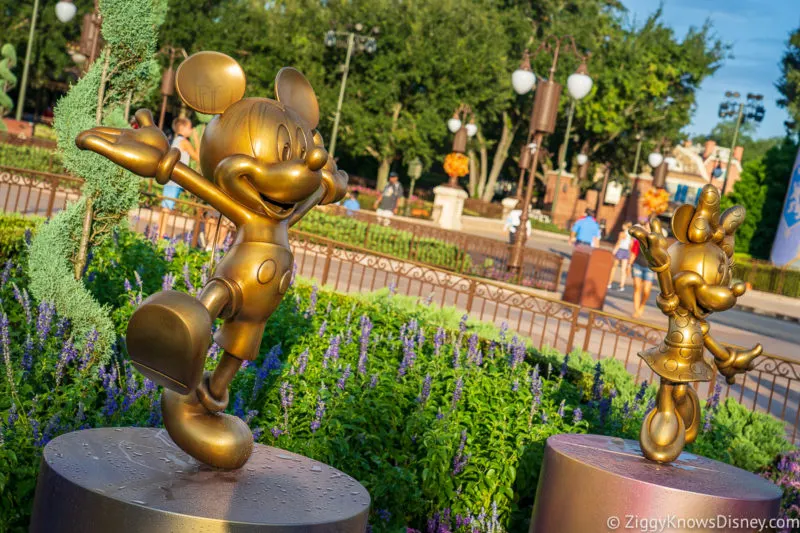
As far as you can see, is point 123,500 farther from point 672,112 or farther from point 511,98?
point 672,112

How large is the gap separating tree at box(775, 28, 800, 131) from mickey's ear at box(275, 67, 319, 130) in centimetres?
5904

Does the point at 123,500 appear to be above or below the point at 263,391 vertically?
above

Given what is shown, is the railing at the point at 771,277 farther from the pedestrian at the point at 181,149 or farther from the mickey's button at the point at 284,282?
the mickey's button at the point at 284,282

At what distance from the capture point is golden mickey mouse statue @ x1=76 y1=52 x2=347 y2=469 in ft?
A: 7.70

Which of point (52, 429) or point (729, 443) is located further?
point (729, 443)

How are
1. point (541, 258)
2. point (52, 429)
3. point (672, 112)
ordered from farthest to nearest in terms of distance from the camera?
point (672, 112) < point (541, 258) < point (52, 429)

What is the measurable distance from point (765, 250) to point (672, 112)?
682 inches

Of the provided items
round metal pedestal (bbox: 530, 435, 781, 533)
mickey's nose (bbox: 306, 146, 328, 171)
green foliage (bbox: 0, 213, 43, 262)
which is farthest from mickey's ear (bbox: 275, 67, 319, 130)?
green foliage (bbox: 0, 213, 43, 262)

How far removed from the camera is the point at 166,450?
8.55 feet

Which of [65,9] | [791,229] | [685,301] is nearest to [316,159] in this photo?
[685,301]

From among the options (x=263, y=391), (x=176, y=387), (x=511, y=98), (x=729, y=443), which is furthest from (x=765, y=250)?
(x=176, y=387)

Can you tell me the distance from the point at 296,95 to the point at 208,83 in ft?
1.16

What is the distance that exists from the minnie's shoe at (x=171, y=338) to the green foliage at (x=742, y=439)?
457 cm

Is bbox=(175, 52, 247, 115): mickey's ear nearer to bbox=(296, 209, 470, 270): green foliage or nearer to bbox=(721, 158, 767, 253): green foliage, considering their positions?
bbox=(296, 209, 470, 270): green foliage
